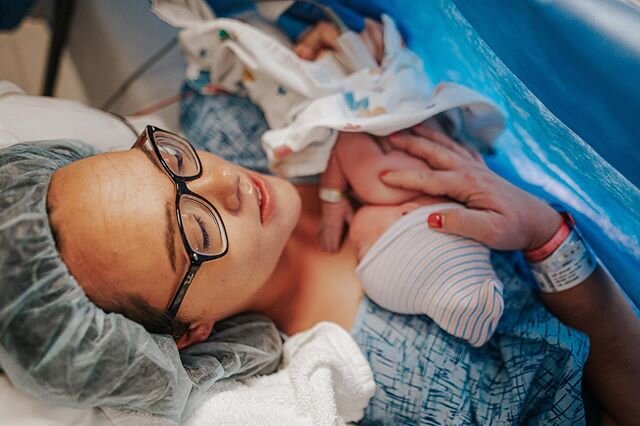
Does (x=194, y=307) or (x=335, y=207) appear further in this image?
(x=335, y=207)

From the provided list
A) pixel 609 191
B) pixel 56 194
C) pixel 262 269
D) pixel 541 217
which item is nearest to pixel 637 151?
pixel 609 191

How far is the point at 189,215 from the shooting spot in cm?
73

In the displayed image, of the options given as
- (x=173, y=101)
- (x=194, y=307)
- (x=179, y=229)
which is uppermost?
(x=179, y=229)

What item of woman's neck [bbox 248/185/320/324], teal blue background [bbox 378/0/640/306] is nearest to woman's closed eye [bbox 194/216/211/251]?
woman's neck [bbox 248/185/320/324]

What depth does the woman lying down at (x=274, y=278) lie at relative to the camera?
0.67 metres

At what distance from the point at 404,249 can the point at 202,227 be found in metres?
0.31

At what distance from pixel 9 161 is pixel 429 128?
2.15 ft

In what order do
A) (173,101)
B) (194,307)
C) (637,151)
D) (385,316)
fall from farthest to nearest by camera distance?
(173,101), (385,316), (194,307), (637,151)

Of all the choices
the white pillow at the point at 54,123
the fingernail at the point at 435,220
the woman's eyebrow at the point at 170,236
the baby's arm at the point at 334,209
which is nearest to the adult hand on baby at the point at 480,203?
the fingernail at the point at 435,220

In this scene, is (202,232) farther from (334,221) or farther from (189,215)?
(334,221)

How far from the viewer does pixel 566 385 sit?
2.65 feet

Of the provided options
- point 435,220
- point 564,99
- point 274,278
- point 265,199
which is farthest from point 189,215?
point 564,99

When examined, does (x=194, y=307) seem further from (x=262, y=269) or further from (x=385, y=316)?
(x=385, y=316)

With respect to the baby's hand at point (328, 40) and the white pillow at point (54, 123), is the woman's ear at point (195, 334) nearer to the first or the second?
the white pillow at point (54, 123)
